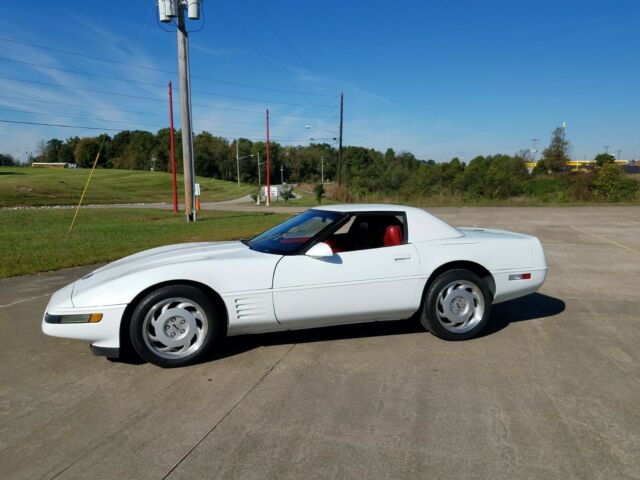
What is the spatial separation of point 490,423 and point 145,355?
2.52 m

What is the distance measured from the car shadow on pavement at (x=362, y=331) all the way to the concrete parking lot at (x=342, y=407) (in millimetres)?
29

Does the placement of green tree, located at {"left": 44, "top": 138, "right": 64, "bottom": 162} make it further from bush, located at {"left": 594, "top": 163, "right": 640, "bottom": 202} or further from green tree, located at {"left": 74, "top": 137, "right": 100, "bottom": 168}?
bush, located at {"left": 594, "top": 163, "right": 640, "bottom": 202}

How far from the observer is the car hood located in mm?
3895

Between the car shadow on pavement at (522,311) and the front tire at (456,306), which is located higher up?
the front tire at (456,306)

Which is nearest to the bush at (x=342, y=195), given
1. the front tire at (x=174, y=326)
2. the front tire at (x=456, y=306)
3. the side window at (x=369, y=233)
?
the side window at (x=369, y=233)

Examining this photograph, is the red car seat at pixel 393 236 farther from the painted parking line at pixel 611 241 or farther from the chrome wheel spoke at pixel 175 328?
the painted parking line at pixel 611 241

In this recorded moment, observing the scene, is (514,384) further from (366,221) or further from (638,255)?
(638,255)

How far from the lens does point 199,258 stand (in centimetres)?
402

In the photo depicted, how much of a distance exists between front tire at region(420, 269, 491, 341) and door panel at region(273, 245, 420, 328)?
183 millimetres

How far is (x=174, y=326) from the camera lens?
3.71 metres

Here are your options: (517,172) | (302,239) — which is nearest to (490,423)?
(302,239)

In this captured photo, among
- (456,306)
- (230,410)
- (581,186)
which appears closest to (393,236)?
(456,306)

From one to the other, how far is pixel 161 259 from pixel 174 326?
2.45 feet

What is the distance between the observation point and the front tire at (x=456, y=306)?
4.29 metres
